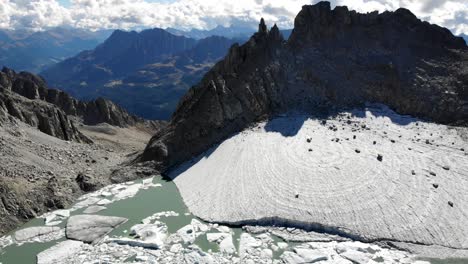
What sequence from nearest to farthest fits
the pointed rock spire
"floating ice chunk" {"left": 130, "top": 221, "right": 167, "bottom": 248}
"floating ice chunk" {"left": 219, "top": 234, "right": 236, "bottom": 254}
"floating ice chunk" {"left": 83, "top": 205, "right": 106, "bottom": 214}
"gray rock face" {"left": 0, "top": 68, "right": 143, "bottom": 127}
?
"floating ice chunk" {"left": 219, "top": 234, "right": 236, "bottom": 254}
"floating ice chunk" {"left": 130, "top": 221, "right": 167, "bottom": 248}
"floating ice chunk" {"left": 83, "top": 205, "right": 106, "bottom": 214}
the pointed rock spire
"gray rock face" {"left": 0, "top": 68, "right": 143, "bottom": 127}

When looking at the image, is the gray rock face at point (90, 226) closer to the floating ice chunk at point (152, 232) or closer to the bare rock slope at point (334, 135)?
the floating ice chunk at point (152, 232)

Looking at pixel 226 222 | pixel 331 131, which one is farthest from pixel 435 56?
pixel 226 222

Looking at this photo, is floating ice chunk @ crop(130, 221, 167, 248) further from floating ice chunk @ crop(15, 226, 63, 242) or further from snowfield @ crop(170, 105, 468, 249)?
floating ice chunk @ crop(15, 226, 63, 242)

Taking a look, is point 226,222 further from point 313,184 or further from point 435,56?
point 435,56

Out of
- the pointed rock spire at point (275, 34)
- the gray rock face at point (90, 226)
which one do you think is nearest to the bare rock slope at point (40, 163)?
the gray rock face at point (90, 226)

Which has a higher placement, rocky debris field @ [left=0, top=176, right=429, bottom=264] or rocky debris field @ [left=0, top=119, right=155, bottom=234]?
rocky debris field @ [left=0, top=119, right=155, bottom=234]

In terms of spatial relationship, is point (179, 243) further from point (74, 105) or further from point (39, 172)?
point (74, 105)

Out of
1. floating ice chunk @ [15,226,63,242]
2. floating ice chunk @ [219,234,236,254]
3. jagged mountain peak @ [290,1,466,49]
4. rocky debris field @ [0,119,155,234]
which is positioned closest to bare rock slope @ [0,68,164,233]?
rocky debris field @ [0,119,155,234]
